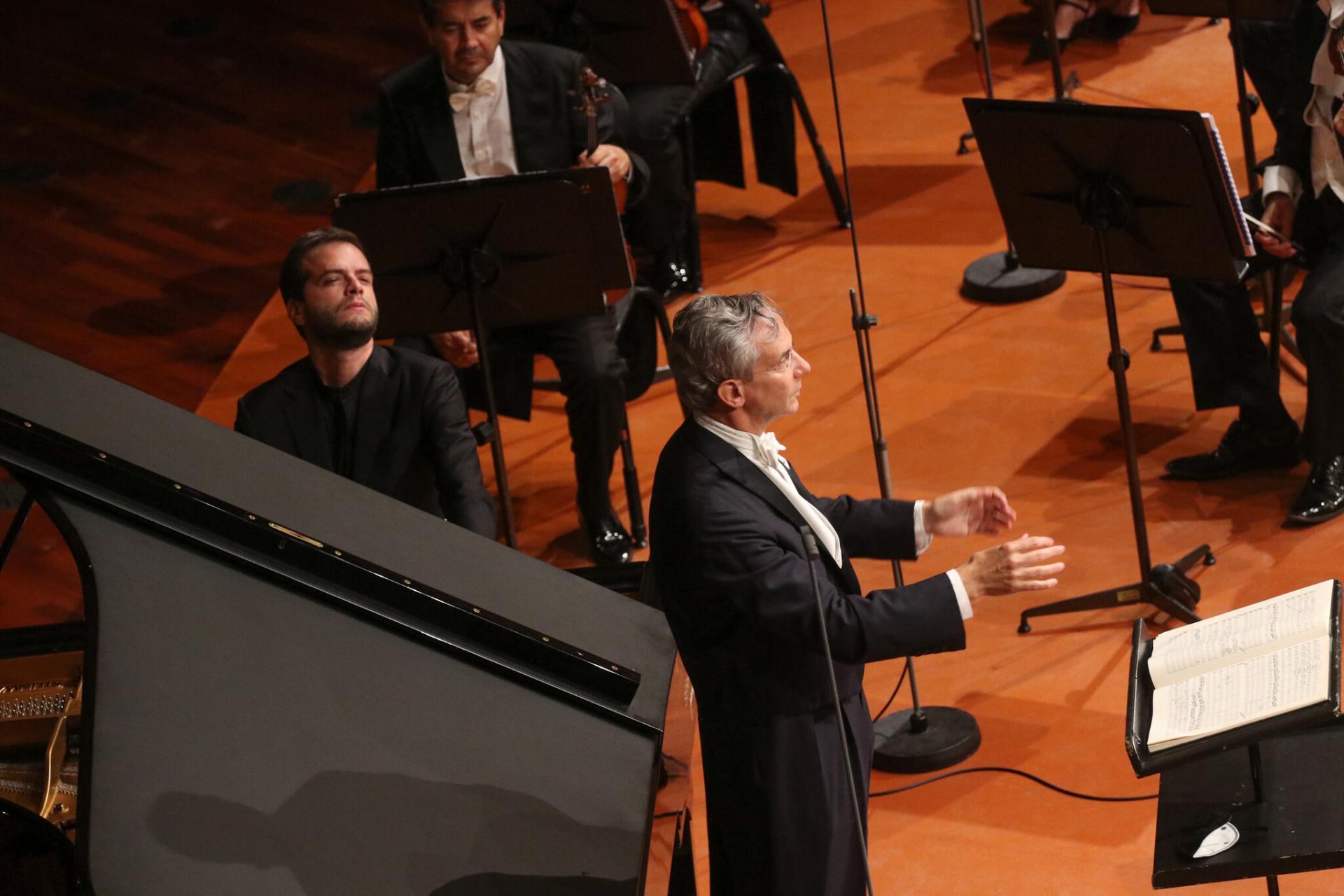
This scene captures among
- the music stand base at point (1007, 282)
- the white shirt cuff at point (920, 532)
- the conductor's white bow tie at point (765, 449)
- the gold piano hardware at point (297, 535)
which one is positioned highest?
the gold piano hardware at point (297, 535)

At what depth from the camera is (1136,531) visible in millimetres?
3801

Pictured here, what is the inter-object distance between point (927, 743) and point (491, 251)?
156cm

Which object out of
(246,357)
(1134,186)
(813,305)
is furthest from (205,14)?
(1134,186)

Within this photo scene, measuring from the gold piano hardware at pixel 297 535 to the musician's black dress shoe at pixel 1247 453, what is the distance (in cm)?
302

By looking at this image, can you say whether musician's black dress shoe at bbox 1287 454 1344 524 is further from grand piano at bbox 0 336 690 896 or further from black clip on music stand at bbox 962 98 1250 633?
grand piano at bbox 0 336 690 896

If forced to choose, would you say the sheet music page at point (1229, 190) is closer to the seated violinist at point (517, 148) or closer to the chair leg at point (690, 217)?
the seated violinist at point (517, 148)

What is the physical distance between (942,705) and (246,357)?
10.7 ft

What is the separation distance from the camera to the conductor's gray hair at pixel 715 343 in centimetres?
244

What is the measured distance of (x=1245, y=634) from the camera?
87.7 inches

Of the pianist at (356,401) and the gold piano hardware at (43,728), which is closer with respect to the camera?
the gold piano hardware at (43,728)

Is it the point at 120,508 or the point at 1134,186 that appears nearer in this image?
the point at 120,508

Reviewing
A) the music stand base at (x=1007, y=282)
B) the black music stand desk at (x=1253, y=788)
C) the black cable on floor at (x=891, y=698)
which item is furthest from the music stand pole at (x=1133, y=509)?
the music stand base at (x=1007, y=282)

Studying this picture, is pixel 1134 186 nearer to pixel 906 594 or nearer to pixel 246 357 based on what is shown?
pixel 906 594

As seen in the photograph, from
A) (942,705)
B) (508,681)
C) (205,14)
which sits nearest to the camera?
(508,681)
